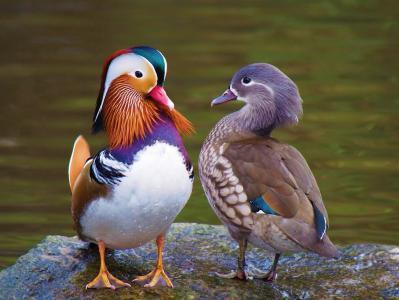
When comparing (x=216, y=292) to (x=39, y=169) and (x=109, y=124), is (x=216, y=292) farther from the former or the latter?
(x=39, y=169)

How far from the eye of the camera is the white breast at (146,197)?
4.45 metres

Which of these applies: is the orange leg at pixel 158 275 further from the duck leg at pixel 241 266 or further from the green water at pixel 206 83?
the green water at pixel 206 83

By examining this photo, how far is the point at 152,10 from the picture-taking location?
1376 centimetres

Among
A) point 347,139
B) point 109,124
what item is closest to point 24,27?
point 347,139

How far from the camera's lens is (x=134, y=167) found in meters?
4.48

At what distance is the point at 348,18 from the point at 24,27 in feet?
13.3

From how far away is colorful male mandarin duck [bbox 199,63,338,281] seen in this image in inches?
185

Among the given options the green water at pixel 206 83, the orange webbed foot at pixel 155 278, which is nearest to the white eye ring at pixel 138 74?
the orange webbed foot at pixel 155 278

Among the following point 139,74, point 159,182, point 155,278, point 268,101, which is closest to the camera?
point 159,182

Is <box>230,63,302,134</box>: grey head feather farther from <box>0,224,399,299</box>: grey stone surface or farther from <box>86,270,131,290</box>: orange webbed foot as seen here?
<box>86,270,131,290</box>: orange webbed foot

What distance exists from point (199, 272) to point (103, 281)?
0.53m

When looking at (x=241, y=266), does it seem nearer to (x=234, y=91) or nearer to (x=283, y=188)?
(x=283, y=188)

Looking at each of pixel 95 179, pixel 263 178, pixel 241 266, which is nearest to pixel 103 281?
pixel 95 179

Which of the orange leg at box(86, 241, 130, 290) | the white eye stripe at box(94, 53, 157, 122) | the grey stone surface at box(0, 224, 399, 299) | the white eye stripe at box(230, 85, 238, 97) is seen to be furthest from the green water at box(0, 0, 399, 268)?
the white eye stripe at box(94, 53, 157, 122)
